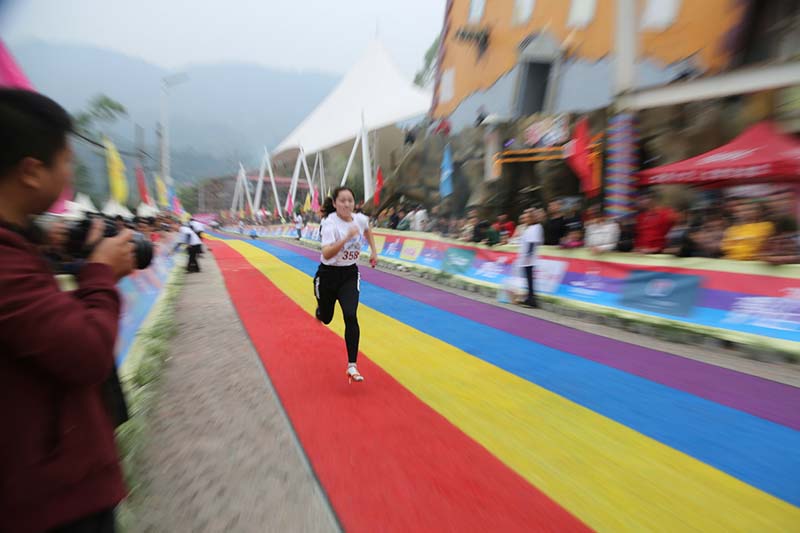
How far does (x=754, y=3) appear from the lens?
40.6 feet

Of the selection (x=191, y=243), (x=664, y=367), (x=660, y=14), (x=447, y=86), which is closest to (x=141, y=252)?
(x=664, y=367)

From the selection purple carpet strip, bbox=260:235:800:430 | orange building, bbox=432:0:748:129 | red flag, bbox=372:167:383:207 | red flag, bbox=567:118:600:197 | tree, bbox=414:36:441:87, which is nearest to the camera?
purple carpet strip, bbox=260:235:800:430

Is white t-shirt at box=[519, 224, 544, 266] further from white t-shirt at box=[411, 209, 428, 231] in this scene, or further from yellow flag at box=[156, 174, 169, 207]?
yellow flag at box=[156, 174, 169, 207]

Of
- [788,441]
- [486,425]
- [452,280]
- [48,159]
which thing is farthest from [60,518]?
[452,280]

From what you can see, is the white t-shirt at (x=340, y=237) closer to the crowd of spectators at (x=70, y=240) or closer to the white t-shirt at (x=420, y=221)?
the crowd of spectators at (x=70, y=240)

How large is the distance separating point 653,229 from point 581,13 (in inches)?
457

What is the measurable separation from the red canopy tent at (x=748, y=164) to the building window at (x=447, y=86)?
53.3 feet

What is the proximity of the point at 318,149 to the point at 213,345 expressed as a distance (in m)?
35.9

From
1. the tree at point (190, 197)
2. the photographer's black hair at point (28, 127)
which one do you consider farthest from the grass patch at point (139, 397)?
the tree at point (190, 197)

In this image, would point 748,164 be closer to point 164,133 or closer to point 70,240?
point 70,240

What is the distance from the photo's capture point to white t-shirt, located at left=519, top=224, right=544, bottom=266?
877 cm

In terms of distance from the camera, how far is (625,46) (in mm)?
10617

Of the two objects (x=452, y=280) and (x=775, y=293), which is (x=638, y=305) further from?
(x=452, y=280)

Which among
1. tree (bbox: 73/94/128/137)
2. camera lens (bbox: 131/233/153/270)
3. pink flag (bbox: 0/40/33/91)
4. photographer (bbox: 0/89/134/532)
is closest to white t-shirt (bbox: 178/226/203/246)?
tree (bbox: 73/94/128/137)
